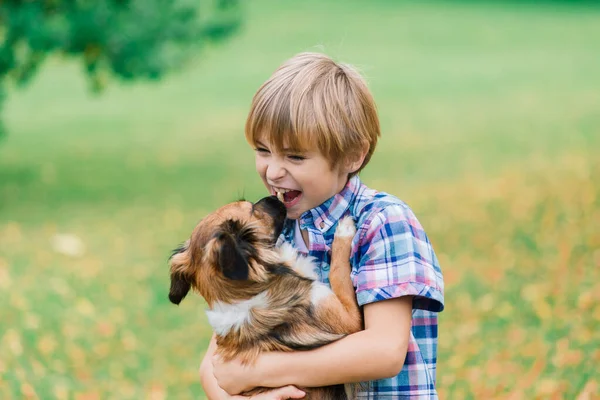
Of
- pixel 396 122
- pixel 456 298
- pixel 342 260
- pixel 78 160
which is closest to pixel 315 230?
pixel 342 260

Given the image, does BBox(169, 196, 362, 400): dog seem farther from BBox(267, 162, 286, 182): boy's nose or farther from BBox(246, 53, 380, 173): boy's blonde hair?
BBox(246, 53, 380, 173): boy's blonde hair

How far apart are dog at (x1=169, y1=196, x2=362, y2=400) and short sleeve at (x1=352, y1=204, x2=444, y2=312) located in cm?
12

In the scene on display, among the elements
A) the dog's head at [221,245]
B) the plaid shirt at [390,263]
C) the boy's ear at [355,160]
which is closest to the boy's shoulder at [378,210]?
the plaid shirt at [390,263]

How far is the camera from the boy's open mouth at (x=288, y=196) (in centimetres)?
373

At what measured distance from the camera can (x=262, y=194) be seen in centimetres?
1504

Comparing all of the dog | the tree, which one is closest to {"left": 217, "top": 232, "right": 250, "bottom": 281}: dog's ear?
the dog

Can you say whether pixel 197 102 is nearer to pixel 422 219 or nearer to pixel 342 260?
pixel 422 219

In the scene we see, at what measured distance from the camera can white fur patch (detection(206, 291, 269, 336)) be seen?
12.0 feet

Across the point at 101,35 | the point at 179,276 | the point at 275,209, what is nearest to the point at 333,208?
the point at 275,209

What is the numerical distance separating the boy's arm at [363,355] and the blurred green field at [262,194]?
1295mm

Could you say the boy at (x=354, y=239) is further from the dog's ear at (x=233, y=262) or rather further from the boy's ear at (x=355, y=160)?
the dog's ear at (x=233, y=262)

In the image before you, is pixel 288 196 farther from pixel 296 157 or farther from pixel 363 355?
pixel 363 355

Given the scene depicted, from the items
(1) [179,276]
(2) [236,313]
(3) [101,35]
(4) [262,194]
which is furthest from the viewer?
(4) [262,194]

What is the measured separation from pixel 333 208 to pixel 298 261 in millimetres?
281
